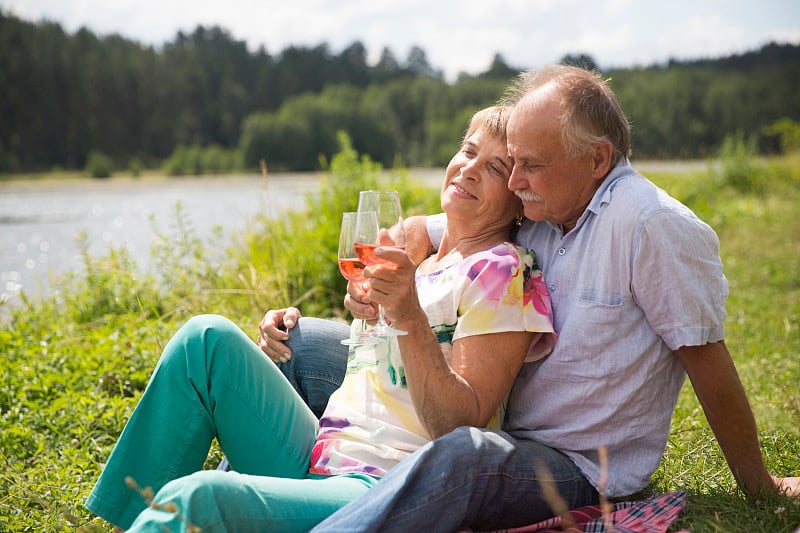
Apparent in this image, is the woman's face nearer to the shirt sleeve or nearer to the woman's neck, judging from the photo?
the woman's neck

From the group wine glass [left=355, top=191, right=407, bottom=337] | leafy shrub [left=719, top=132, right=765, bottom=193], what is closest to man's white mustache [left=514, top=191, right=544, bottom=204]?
wine glass [left=355, top=191, right=407, bottom=337]

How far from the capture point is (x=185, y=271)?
248 inches

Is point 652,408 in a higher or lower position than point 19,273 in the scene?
higher

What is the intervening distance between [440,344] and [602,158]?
0.79 metres

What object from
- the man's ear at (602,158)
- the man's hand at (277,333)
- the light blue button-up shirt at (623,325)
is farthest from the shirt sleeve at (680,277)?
the man's hand at (277,333)

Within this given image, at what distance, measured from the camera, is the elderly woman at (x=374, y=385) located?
2.15 meters

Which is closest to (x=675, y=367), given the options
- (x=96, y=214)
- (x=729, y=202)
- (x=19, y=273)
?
(x=19, y=273)

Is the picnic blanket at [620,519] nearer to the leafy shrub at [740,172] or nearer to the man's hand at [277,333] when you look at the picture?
the man's hand at [277,333]

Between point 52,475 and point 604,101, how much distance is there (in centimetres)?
285

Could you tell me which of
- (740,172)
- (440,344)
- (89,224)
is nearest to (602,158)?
(440,344)

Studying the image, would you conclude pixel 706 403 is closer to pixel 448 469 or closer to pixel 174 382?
pixel 448 469

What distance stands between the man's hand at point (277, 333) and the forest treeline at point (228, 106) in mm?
39026

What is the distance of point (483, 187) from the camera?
2592 millimetres

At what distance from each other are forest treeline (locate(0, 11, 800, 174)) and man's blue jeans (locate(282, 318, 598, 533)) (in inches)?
1555
